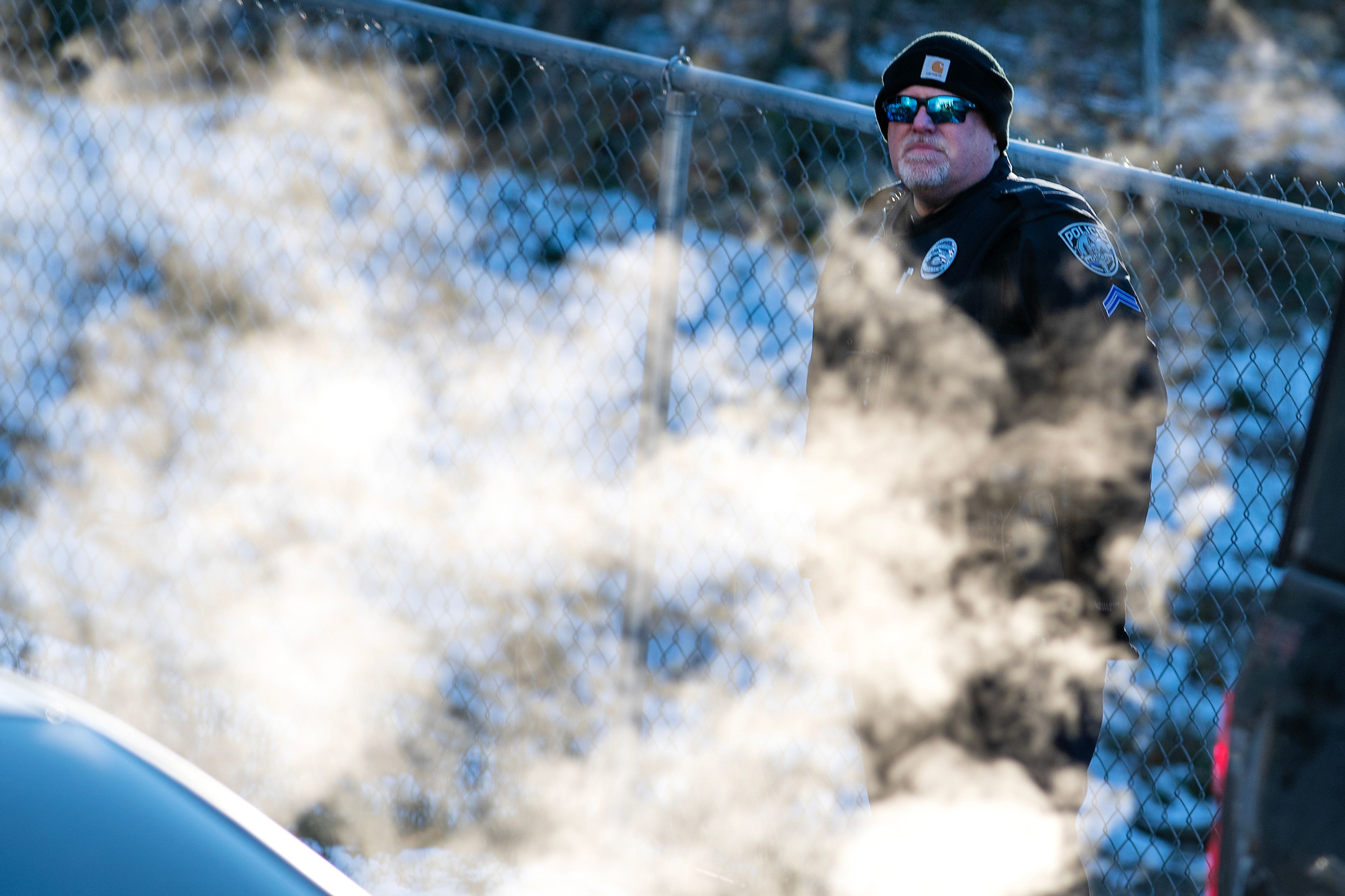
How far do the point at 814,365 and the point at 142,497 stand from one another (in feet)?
14.0

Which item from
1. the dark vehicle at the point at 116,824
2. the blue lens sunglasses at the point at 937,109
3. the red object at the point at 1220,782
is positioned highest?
the blue lens sunglasses at the point at 937,109

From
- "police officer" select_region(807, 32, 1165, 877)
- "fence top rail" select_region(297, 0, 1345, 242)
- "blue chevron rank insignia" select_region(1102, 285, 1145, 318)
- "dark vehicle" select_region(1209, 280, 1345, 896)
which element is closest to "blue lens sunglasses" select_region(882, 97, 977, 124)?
"police officer" select_region(807, 32, 1165, 877)

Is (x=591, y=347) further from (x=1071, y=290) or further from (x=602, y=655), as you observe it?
(x=1071, y=290)

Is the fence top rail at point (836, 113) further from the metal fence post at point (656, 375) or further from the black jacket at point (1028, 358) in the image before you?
the black jacket at point (1028, 358)

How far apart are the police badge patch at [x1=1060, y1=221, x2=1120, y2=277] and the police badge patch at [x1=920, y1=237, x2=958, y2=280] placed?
223mm

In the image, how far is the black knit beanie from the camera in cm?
238

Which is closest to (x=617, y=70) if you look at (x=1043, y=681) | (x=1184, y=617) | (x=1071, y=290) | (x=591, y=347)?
(x=1071, y=290)

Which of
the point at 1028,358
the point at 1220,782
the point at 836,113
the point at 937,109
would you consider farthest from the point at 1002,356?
the point at 1220,782

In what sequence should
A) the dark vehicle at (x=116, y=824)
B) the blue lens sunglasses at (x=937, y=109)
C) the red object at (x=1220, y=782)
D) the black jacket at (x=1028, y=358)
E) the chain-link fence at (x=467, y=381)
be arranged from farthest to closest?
the chain-link fence at (x=467, y=381) → the blue lens sunglasses at (x=937, y=109) → the black jacket at (x=1028, y=358) → the red object at (x=1220, y=782) → the dark vehicle at (x=116, y=824)

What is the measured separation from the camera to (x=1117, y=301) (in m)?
2.23

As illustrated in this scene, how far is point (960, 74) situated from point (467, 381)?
539cm

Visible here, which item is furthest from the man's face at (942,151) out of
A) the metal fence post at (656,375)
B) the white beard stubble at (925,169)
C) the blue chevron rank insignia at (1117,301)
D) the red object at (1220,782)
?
the red object at (1220,782)

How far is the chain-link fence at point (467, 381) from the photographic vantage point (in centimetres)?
389

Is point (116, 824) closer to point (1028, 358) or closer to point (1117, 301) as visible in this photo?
point (1028, 358)
